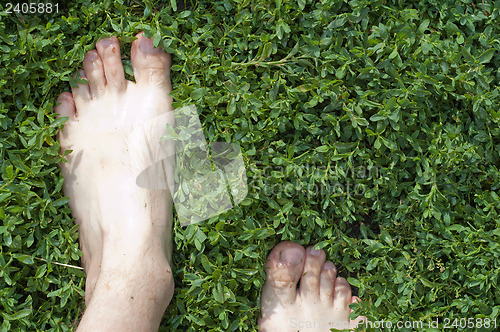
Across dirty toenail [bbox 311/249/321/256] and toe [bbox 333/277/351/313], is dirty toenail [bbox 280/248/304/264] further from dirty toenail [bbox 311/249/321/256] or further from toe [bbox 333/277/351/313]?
toe [bbox 333/277/351/313]

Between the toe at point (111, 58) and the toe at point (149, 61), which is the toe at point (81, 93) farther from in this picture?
the toe at point (149, 61)

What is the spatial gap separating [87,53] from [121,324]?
4.61 feet

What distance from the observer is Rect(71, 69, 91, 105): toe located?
9.14ft

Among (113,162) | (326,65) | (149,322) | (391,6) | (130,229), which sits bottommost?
(149,322)

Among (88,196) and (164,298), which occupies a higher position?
(88,196)

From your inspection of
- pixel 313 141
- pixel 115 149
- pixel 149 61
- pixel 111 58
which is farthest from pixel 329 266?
pixel 111 58

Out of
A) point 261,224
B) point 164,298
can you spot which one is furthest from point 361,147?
point 164,298

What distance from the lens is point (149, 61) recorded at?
2715 millimetres

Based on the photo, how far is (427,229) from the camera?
2.68 m

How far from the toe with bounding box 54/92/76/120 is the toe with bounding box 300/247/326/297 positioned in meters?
1.47

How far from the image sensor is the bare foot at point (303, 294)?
2.76 meters

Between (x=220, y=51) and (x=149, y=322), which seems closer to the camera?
(x=149, y=322)

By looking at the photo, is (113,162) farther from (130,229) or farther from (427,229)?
(427,229)

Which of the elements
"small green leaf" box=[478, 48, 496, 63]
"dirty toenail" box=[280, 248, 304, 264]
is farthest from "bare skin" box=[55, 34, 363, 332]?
"small green leaf" box=[478, 48, 496, 63]
